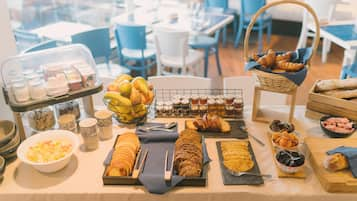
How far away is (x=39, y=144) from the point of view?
1273mm

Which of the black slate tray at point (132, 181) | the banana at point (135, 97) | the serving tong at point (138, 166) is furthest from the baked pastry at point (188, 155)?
the banana at point (135, 97)

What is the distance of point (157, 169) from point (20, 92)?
595 millimetres

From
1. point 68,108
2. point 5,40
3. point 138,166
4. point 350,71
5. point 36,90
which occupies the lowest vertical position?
point 350,71

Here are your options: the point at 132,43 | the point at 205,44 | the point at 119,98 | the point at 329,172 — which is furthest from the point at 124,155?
the point at 205,44

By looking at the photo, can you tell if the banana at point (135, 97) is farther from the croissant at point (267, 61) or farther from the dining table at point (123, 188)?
the croissant at point (267, 61)

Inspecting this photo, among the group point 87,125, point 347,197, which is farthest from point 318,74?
point 87,125

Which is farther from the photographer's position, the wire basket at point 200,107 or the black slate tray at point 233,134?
the wire basket at point 200,107

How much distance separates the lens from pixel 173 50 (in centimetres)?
305

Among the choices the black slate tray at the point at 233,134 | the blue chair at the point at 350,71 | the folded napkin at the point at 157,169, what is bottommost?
the blue chair at the point at 350,71

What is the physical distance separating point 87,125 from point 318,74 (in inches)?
125

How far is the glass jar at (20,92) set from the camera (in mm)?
1288

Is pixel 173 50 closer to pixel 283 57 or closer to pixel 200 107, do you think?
pixel 200 107

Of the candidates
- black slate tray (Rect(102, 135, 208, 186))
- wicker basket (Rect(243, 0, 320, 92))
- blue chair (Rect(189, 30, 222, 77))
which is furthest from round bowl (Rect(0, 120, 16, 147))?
blue chair (Rect(189, 30, 222, 77))

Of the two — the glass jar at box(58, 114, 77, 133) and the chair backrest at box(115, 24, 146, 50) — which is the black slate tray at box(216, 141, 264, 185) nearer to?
the glass jar at box(58, 114, 77, 133)
